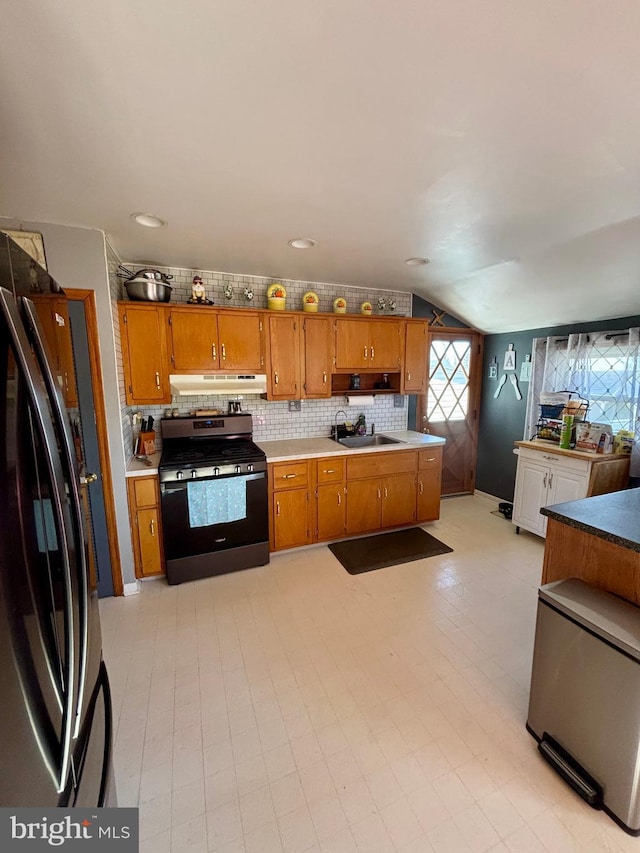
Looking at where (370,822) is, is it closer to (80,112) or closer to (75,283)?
(80,112)

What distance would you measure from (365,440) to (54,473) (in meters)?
3.36

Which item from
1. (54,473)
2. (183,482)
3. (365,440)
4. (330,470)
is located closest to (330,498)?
(330,470)

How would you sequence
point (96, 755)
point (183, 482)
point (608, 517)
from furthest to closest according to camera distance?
1. point (183, 482)
2. point (608, 517)
3. point (96, 755)

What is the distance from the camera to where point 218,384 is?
306cm

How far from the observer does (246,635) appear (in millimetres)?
2264

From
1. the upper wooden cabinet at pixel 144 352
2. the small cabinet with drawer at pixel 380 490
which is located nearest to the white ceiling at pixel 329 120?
the upper wooden cabinet at pixel 144 352

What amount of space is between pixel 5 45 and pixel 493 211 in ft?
6.93

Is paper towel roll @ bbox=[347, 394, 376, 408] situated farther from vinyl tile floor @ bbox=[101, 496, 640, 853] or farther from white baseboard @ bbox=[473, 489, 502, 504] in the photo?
white baseboard @ bbox=[473, 489, 502, 504]

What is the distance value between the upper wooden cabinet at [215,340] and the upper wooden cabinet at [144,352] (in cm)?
9

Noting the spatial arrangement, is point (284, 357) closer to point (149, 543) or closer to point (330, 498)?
point (330, 498)

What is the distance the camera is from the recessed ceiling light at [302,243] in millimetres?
2481

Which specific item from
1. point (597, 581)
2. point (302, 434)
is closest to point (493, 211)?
point (597, 581)

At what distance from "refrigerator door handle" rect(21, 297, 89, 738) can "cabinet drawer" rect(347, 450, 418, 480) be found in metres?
2.54

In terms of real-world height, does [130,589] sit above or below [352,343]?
below
